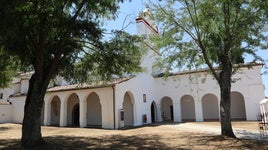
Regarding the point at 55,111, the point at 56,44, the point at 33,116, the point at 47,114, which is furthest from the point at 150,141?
the point at 55,111

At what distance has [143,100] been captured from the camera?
26.2 meters

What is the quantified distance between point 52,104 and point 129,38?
62.6 feet

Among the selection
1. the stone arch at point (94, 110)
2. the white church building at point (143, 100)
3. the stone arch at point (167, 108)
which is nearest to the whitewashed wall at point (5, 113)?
the white church building at point (143, 100)

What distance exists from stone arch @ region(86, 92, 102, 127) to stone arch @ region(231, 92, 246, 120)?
642 inches

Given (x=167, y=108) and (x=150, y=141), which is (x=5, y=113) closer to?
(x=167, y=108)

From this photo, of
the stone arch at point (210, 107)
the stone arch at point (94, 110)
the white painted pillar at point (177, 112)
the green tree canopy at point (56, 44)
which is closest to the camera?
the green tree canopy at point (56, 44)

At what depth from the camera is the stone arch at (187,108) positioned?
1185 inches

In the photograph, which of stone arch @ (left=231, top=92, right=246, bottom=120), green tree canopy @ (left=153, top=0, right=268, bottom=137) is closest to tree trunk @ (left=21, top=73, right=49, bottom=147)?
green tree canopy @ (left=153, top=0, right=268, bottom=137)

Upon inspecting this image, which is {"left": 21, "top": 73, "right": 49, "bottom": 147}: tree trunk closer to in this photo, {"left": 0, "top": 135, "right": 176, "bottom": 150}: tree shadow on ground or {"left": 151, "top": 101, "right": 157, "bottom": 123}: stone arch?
{"left": 0, "top": 135, "right": 176, "bottom": 150}: tree shadow on ground

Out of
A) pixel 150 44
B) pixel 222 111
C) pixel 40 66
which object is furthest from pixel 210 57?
pixel 40 66

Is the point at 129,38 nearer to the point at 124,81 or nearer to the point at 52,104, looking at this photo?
the point at 124,81

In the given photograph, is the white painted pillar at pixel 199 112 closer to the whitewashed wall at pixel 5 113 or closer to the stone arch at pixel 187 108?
the stone arch at pixel 187 108

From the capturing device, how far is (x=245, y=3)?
11938 mm

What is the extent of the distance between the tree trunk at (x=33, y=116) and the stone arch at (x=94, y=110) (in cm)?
1425
